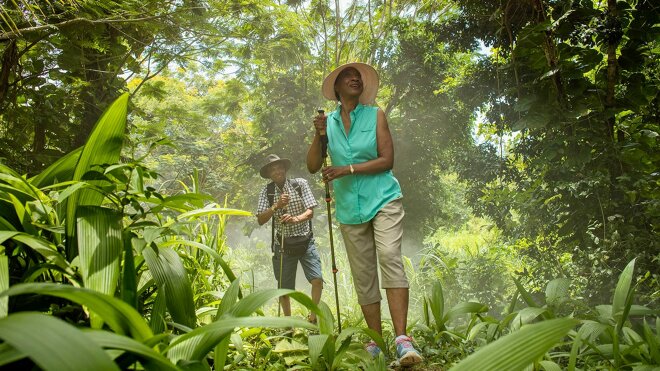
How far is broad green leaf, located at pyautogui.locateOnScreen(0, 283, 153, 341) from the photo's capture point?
71cm

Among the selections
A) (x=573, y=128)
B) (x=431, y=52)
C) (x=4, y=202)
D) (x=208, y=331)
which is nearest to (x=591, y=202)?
(x=573, y=128)

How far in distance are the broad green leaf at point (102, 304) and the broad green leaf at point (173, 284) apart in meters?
0.24

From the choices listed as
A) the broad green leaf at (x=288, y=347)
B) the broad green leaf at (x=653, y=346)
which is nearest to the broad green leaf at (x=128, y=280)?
the broad green leaf at (x=288, y=347)

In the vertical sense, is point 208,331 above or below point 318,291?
above

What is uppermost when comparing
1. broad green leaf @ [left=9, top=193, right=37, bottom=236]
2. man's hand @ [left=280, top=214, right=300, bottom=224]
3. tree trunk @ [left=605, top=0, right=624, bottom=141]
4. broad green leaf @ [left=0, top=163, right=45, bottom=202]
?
tree trunk @ [left=605, top=0, right=624, bottom=141]

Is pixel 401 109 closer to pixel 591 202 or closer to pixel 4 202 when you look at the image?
pixel 591 202

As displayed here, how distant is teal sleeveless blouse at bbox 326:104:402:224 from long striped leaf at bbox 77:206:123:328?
1.40 meters

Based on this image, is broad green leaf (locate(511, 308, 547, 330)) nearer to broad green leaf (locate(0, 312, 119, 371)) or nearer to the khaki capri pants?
the khaki capri pants

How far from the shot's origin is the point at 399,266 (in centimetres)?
216

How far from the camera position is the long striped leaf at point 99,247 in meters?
0.99

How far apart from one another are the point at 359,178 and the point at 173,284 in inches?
55.3

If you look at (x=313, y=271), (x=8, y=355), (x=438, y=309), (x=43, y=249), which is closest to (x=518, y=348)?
(x=8, y=355)

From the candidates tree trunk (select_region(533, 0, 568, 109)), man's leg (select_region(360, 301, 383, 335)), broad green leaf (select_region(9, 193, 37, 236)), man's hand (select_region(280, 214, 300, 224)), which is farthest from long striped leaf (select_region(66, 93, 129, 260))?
tree trunk (select_region(533, 0, 568, 109))

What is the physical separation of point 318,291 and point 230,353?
6.74ft
